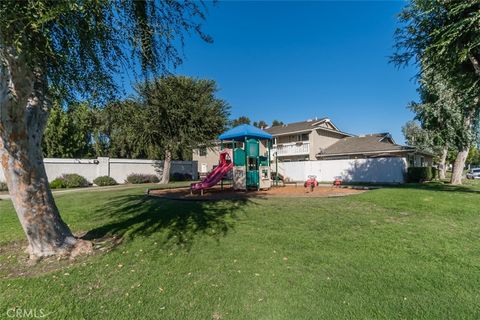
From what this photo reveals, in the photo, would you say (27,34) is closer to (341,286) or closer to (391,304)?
(341,286)

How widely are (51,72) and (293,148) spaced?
3095 centimetres

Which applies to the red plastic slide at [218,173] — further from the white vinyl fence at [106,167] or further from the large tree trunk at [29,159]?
the white vinyl fence at [106,167]

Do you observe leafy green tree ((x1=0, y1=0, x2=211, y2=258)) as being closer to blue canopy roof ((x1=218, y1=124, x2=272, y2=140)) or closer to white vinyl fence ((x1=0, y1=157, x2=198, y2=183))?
blue canopy roof ((x1=218, y1=124, x2=272, y2=140))

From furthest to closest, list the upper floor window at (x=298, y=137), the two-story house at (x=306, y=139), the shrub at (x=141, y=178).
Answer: the upper floor window at (x=298, y=137)
the two-story house at (x=306, y=139)
the shrub at (x=141, y=178)

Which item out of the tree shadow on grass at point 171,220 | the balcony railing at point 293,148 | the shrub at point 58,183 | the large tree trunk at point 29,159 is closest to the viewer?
the large tree trunk at point 29,159

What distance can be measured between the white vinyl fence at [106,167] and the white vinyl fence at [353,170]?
12208mm

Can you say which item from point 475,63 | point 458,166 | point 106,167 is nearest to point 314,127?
point 458,166

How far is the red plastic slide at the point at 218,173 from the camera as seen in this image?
14.3 meters

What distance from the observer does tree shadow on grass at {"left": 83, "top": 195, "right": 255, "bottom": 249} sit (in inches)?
240

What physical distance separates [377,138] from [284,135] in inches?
420

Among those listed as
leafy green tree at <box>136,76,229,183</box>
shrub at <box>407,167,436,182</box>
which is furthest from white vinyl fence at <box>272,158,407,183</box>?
leafy green tree at <box>136,76,229,183</box>

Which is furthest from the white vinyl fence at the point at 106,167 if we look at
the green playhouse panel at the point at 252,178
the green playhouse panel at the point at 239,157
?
the green playhouse panel at the point at 252,178

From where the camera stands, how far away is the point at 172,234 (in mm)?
6078

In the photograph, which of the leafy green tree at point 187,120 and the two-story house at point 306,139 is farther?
the two-story house at point 306,139
